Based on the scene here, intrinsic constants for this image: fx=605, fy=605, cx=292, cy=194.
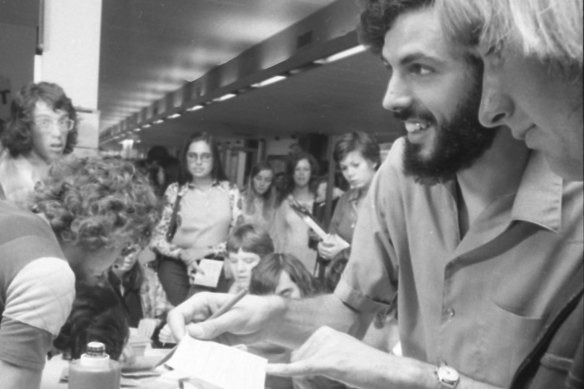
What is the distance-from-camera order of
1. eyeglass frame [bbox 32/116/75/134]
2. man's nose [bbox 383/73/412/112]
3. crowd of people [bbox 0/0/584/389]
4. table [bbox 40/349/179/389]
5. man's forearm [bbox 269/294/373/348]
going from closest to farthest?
1. crowd of people [bbox 0/0/584/389]
2. man's nose [bbox 383/73/412/112]
3. man's forearm [bbox 269/294/373/348]
4. table [bbox 40/349/179/389]
5. eyeglass frame [bbox 32/116/75/134]

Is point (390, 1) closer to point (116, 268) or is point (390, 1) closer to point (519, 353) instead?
point (519, 353)

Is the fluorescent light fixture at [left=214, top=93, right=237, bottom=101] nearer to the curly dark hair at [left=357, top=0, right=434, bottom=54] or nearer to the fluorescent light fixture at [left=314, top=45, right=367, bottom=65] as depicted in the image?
the fluorescent light fixture at [left=314, top=45, right=367, bottom=65]

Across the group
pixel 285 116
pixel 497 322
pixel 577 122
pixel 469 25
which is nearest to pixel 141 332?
pixel 285 116

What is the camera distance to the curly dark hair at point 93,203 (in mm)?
1071

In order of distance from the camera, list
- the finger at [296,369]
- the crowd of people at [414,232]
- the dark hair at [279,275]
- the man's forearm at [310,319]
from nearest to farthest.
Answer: the crowd of people at [414,232] → the finger at [296,369] → the man's forearm at [310,319] → the dark hair at [279,275]

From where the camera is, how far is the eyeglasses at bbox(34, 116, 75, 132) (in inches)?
50.2

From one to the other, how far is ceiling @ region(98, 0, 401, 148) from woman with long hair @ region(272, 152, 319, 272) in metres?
0.13

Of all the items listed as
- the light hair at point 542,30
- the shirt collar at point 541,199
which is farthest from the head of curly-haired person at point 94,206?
the light hair at point 542,30

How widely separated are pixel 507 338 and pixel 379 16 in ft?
1.67

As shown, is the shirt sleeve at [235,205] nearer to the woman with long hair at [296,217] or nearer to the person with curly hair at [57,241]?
the woman with long hair at [296,217]

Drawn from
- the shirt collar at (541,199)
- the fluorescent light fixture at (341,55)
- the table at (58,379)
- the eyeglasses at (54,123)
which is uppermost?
the fluorescent light fixture at (341,55)

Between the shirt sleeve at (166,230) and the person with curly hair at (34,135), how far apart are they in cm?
23

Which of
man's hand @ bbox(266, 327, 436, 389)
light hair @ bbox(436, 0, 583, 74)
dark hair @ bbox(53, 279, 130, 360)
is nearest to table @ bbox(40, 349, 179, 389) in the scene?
dark hair @ bbox(53, 279, 130, 360)

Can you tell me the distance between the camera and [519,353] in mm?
844
